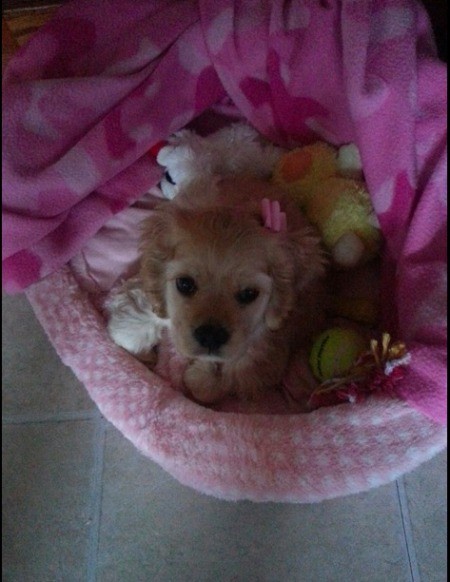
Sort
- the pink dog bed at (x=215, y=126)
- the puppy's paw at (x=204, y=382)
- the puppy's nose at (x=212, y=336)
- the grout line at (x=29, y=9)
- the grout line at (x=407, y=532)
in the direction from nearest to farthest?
the puppy's nose at (x=212, y=336) < the pink dog bed at (x=215, y=126) < the grout line at (x=407, y=532) < the puppy's paw at (x=204, y=382) < the grout line at (x=29, y=9)

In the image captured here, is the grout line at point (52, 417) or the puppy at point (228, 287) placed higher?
the puppy at point (228, 287)

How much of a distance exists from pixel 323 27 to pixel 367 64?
21 cm

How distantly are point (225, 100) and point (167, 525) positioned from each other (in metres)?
1.41

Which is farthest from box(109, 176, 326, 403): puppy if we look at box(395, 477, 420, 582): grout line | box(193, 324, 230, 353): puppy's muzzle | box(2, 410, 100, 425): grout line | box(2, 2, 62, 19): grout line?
box(2, 2, 62, 19): grout line

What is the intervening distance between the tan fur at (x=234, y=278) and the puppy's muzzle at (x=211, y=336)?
0.01 m

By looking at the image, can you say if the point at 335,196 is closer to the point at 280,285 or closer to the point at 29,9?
the point at 280,285

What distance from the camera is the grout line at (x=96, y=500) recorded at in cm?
164

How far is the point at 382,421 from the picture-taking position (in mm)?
1513

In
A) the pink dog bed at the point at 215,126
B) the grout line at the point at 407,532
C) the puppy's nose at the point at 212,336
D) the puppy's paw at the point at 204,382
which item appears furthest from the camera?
the puppy's paw at the point at 204,382

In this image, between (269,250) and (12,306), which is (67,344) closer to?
(12,306)

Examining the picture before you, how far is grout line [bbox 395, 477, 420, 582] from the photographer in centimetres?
164

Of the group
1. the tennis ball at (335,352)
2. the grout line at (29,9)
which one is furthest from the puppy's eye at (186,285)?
the grout line at (29,9)

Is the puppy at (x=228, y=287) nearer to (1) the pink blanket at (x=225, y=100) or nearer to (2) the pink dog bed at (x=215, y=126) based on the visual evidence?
(2) the pink dog bed at (x=215, y=126)

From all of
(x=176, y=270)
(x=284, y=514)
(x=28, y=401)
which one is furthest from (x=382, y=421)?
(x=28, y=401)
